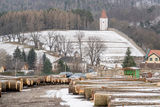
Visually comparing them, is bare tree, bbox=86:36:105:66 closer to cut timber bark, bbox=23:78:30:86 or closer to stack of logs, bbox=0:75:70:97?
stack of logs, bbox=0:75:70:97

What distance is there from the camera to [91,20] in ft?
493

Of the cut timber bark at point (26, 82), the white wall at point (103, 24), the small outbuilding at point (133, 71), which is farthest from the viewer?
the white wall at point (103, 24)

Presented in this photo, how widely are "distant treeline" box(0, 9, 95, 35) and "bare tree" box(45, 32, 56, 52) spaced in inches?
502

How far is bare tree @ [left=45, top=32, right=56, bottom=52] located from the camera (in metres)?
109

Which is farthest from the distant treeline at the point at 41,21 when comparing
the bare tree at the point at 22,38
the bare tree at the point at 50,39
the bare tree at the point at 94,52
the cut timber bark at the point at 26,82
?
the cut timber bark at the point at 26,82

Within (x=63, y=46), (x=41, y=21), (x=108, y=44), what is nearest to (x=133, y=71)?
(x=63, y=46)

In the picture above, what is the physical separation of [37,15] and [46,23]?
3962 mm

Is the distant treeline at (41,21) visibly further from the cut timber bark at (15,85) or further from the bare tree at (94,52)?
the cut timber bark at (15,85)

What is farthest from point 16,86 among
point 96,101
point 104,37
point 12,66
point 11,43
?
point 104,37

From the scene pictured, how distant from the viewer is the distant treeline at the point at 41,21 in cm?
13362

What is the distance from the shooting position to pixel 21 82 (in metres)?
27.7

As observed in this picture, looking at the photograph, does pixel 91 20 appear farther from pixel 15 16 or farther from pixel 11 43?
pixel 11 43

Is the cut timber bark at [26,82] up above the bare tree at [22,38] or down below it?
below

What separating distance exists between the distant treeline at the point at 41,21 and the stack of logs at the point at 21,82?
94.3 m
